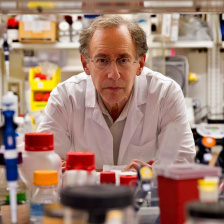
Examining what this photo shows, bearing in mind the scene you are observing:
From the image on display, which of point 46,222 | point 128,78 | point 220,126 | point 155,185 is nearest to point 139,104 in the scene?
point 128,78

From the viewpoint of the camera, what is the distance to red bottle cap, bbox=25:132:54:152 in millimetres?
1259

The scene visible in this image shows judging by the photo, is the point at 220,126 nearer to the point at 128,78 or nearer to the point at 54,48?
the point at 54,48

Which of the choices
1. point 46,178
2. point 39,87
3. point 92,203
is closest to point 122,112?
point 46,178

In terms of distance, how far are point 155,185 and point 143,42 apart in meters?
1.01

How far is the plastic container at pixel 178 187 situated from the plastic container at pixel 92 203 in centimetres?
21

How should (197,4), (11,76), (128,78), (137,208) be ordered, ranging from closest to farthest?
(137,208) < (197,4) < (128,78) < (11,76)

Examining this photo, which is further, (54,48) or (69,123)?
(54,48)

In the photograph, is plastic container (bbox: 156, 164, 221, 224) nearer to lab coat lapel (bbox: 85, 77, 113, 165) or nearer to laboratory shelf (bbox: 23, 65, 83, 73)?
lab coat lapel (bbox: 85, 77, 113, 165)

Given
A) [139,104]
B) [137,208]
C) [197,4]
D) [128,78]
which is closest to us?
[137,208]

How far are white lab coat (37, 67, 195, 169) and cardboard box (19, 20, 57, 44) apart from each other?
6.68 ft

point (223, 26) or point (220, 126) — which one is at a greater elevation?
point (223, 26)

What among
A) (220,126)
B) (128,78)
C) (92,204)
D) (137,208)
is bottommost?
(220,126)

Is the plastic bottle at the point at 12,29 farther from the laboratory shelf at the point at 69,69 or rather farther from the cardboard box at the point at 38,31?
the laboratory shelf at the point at 69,69

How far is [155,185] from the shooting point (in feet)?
3.84
